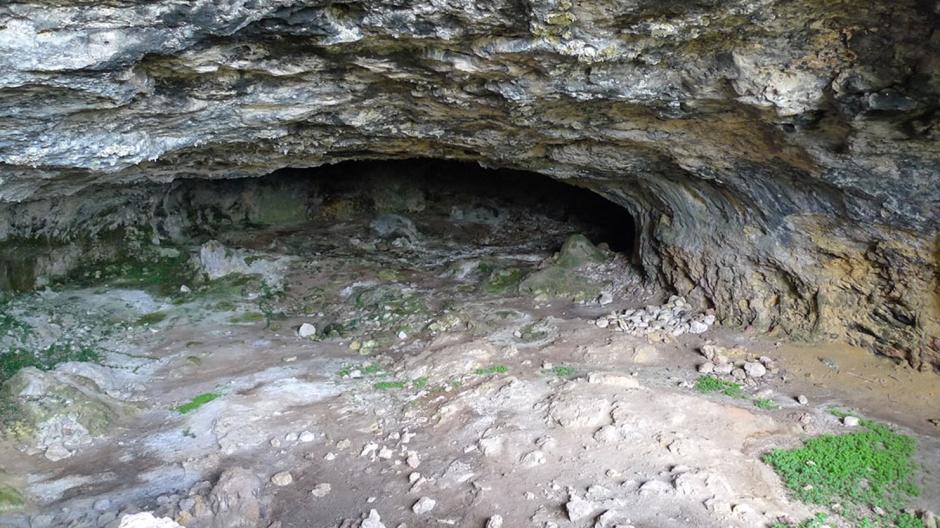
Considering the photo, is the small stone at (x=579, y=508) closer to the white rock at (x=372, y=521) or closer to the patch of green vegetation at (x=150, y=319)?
the white rock at (x=372, y=521)

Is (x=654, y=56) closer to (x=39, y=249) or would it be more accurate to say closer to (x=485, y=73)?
(x=485, y=73)

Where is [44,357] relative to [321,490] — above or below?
below

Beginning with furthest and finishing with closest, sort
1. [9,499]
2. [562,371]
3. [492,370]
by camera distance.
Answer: [492,370] → [562,371] → [9,499]

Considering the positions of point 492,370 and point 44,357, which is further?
point 44,357

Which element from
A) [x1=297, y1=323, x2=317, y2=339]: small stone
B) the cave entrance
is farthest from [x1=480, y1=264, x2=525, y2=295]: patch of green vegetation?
the cave entrance

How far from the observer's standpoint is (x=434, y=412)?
7.81 meters

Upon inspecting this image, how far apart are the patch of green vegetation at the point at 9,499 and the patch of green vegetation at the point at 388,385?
383 centimetres

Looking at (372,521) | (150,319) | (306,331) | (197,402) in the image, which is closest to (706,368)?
(372,521)

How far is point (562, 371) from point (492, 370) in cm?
88

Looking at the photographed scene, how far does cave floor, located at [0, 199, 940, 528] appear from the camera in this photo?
611cm

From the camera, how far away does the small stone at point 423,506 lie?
609cm

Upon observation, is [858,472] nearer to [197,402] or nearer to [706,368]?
[706,368]

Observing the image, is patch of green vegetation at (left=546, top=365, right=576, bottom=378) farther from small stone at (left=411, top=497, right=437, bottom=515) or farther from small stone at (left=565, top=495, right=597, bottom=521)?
small stone at (left=411, top=497, right=437, bottom=515)

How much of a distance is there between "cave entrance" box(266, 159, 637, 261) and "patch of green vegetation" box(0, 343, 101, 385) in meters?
7.92
